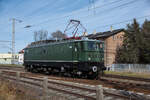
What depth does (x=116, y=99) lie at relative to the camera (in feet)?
25.4

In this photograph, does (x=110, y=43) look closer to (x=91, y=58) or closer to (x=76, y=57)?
(x=91, y=58)

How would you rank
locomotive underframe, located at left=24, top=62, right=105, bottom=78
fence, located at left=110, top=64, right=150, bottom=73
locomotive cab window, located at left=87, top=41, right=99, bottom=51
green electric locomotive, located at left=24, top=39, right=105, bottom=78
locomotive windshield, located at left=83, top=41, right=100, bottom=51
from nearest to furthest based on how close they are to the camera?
locomotive underframe, located at left=24, top=62, right=105, bottom=78
green electric locomotive, located at left=24, top=39, right=105, bottom=78
locomotive windshield, located at left=83, top=41, right=100, bottom=51
locomotive cab window, located at left=87, top=41, right=99, bottom=51
fence, located at left=110, top=64, right=150, bottom=73

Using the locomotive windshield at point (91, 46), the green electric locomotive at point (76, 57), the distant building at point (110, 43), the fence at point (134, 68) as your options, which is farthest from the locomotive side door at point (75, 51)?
the distant building at point (110, 43)

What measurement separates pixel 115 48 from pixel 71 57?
86.3 ft

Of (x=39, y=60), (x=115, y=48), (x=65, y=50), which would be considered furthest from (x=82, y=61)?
(x=115, y=48)

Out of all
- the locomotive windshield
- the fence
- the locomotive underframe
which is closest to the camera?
the locomotive underframe

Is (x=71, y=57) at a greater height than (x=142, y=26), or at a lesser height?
lesser

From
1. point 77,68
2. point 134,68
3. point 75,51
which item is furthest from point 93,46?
point 134,68

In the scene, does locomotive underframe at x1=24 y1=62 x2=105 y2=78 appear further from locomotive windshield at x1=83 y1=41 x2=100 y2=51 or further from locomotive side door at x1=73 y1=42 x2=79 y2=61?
locomotive windshield at x1=83 y1=41 x2=100 y2=51

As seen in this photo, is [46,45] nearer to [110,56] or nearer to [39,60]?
[39,60]

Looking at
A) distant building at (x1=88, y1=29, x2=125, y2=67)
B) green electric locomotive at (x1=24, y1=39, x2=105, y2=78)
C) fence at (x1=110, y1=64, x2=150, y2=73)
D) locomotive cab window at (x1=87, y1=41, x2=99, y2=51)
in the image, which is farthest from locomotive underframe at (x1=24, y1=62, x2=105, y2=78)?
distant building at (x1=88, y1=29, x2=125, y2=67)

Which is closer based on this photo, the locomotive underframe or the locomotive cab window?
the locomotive underframe

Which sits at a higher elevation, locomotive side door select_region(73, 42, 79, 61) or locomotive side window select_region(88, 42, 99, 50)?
locomotive side window select_region(88, 42, 99, 50)

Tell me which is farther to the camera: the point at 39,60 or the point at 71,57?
the point at 39,60
